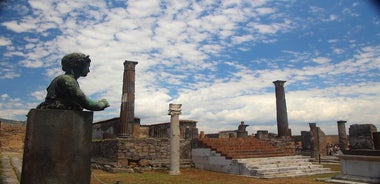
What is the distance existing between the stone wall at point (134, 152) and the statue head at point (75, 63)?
439 inches

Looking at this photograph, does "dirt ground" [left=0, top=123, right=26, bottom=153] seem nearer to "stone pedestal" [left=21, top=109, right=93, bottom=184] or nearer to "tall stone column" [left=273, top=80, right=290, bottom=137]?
"tall stone column" [left=273, top=80, right=290, bottom=137]

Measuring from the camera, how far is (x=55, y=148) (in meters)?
2.75

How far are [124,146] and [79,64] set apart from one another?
11.3m

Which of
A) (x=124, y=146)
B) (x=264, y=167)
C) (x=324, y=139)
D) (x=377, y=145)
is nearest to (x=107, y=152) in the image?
(x=124, y=146)

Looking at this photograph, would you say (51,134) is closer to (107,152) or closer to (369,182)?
(369,182)

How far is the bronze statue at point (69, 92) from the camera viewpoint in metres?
2.93

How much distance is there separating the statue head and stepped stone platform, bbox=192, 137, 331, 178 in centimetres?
938

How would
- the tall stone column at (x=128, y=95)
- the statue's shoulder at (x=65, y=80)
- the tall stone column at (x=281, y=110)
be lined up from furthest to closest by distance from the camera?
1. the tall stone column at (x=281, y=110)
2. the tall stone column at (x=128, y=95)
3. the statue's shoulder at (x=65, y=80)

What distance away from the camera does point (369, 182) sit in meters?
8.45

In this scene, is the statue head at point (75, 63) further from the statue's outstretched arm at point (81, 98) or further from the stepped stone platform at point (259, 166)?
the stepped stone platform at point (259, 166)

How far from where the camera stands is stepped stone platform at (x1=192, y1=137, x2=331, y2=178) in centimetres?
1195

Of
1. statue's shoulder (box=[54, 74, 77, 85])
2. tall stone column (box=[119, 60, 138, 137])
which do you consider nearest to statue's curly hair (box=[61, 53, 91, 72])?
statue's shoulder (box=[54, 74, 77, 85])

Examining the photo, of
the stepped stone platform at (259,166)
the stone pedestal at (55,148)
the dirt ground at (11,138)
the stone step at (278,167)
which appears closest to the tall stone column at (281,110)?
the stepped stone platform at (259,166)

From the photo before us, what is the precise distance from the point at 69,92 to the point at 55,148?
542mm
